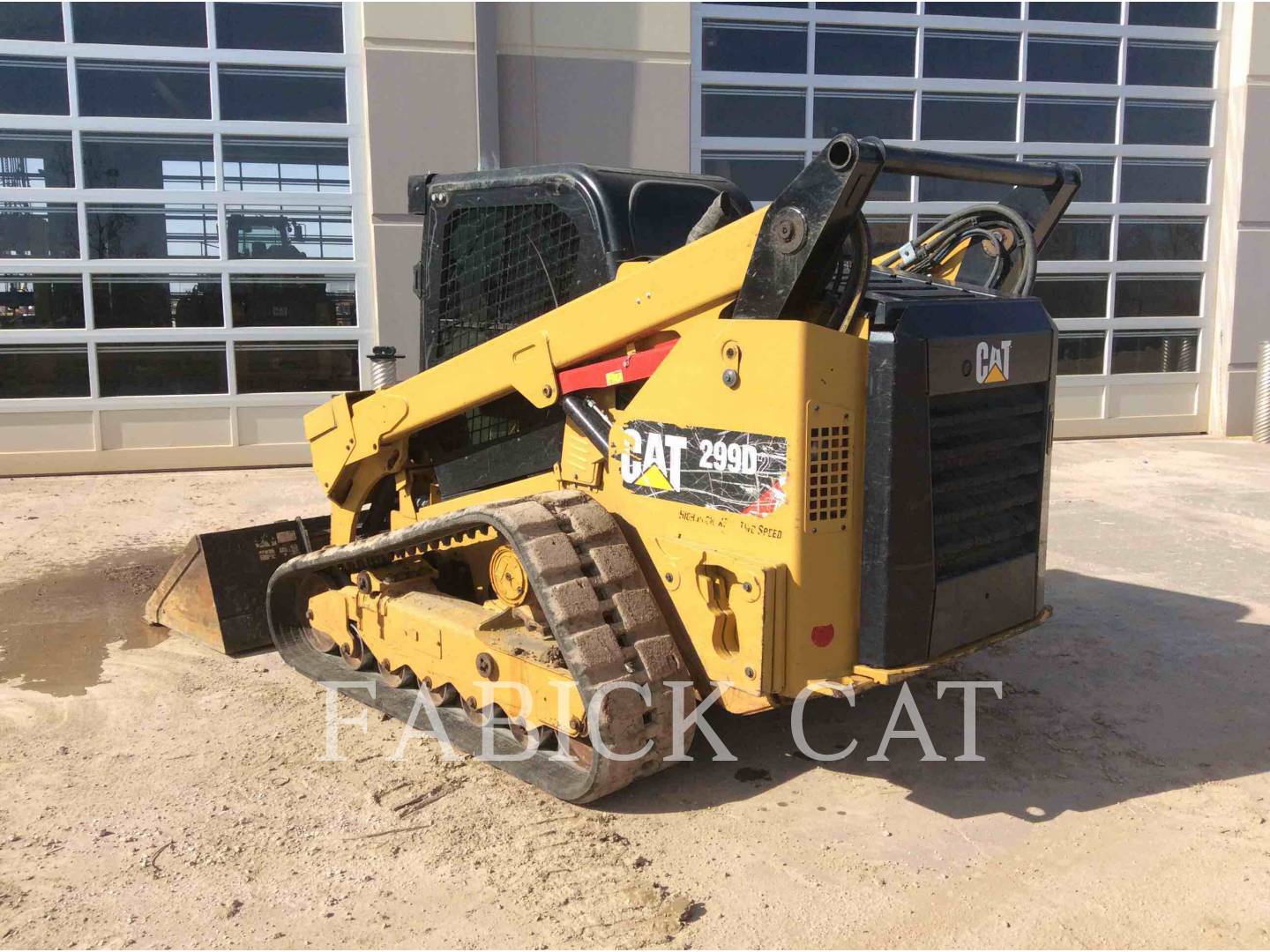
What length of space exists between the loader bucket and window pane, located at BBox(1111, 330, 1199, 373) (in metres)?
9.81

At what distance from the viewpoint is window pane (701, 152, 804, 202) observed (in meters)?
11.0

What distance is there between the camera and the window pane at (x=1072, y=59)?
38.3ft

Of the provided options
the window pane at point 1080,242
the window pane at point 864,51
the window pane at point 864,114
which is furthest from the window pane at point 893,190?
the window pane at point 1080,242

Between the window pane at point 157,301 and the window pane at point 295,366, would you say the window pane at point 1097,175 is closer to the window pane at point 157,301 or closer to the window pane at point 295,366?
the window pane at point 295,366

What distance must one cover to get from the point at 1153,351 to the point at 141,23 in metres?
11.0

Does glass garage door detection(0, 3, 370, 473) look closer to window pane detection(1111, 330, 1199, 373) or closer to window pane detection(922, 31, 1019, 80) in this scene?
window pane detection(922, 31, 1019, 80)

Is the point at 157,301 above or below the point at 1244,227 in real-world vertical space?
below

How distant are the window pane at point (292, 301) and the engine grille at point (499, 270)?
6.12 meters

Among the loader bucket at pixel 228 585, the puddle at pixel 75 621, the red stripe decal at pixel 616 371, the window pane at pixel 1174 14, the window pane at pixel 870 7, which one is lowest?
the puddle at pixel 75 621

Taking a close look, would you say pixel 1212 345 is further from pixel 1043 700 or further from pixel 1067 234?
pixel 1043 700

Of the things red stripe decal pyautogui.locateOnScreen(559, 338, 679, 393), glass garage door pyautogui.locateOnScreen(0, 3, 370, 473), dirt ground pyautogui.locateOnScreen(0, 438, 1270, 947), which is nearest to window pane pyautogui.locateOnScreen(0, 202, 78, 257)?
glass garage door pyautogui.locateOnScreen(0, 3, 370, 473)

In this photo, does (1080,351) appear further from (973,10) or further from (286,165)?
(286,165)

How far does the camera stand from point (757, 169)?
36.4ft

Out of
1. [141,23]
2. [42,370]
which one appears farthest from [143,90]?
[42,370]
